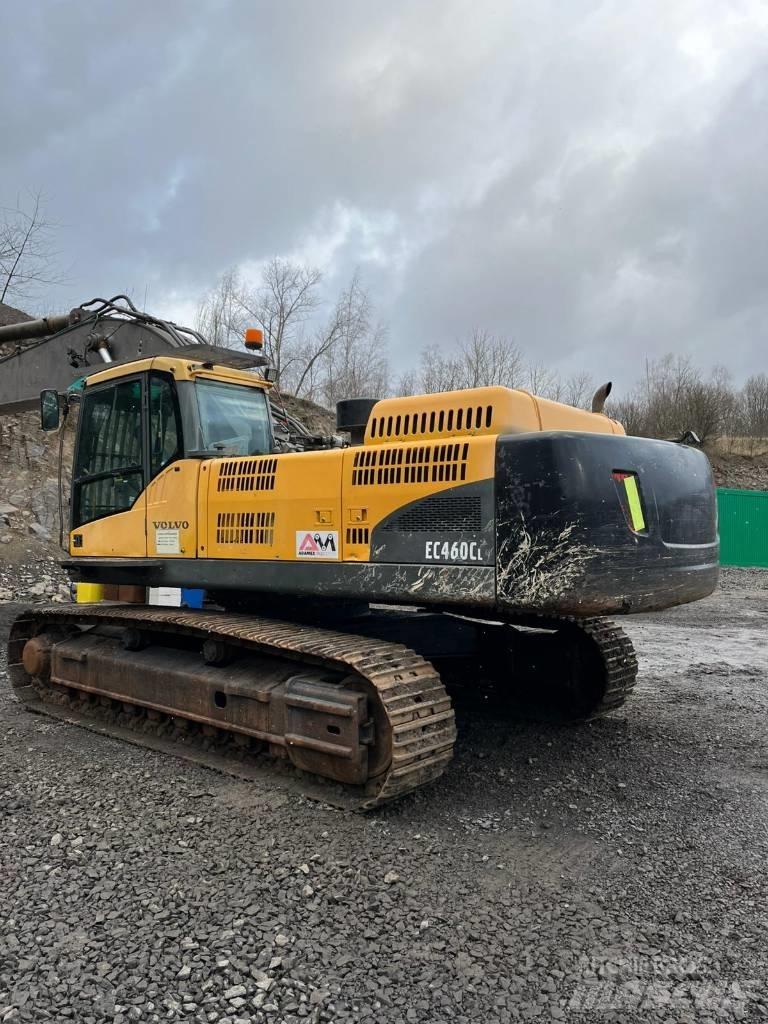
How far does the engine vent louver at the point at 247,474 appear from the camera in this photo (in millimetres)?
4801

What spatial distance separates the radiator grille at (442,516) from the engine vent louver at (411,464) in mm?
111

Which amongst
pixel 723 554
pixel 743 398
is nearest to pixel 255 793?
pixel 723 554

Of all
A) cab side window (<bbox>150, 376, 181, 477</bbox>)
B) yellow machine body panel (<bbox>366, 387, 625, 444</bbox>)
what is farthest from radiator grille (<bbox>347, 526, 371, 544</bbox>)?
cab side window (<bbox>150, 376, 181, 477</bbox>)

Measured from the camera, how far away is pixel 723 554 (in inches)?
829

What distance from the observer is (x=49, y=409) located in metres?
5.81

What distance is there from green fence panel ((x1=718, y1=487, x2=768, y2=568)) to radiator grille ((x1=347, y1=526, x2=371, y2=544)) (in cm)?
1876

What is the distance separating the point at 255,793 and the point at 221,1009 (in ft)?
5.74

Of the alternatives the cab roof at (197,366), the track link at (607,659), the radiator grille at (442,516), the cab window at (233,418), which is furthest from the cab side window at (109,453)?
the track link at (607,659)

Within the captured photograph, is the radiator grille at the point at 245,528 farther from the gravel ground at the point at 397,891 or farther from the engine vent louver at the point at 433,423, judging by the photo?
the gravel ground at the point at 397,891

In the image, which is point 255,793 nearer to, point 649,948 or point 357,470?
point 357,470

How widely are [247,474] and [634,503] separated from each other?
7.78 ft

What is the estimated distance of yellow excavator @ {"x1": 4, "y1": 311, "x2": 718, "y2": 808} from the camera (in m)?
3.81

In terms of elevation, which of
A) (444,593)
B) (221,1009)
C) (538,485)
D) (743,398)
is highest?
(743,398)

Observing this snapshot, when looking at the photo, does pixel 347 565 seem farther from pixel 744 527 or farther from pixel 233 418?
pixel 744 527
